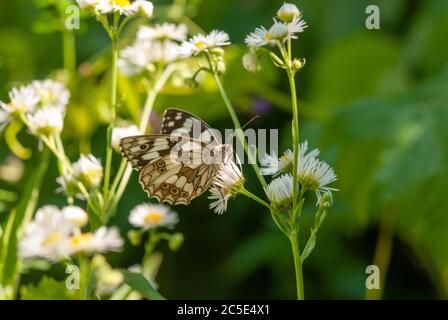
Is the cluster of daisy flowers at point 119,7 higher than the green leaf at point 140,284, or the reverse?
the cluster of daisy flowers at point 119,7

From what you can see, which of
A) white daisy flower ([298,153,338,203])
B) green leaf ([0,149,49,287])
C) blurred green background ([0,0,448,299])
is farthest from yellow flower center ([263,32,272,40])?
blurred green background ([0,0,448,299])

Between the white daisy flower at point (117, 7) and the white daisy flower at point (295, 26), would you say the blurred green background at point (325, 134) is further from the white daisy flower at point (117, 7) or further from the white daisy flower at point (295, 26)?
the white daisy flower at point (295, 26)

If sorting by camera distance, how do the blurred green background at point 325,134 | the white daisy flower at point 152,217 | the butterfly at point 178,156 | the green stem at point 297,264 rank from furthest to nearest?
the blurred green background at point 325,134
the white daisy flower at point 152,217
the butterfly at point 178,156
the green stem at point 297,264

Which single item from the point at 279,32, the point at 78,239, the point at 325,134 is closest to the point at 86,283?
the point at 78,239

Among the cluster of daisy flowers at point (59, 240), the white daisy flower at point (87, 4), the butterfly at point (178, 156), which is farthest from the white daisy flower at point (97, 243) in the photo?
the white daisy flower at point (87, 4)

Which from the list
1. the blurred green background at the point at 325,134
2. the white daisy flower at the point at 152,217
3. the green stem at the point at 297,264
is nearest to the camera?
the green stem at the point at 297,264

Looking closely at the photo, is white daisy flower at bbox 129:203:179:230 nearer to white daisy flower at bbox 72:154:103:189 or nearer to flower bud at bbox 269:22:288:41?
white daisy flower at bbox 72:154:103:189

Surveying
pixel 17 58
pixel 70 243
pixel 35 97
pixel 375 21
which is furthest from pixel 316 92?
pixel 70 243
